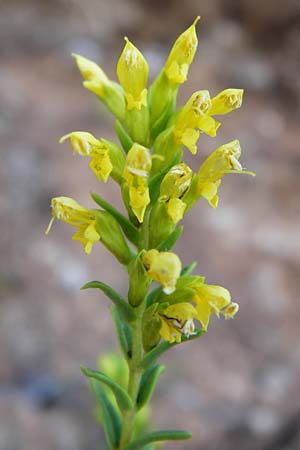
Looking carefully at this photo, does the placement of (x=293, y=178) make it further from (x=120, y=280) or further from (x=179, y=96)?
(x=120, y=280)

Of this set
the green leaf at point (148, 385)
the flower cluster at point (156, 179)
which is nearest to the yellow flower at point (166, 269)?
the flower cluster at point (156, 179)

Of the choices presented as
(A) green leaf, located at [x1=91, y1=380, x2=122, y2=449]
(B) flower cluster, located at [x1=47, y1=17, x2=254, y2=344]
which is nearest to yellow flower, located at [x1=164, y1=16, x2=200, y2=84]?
(B) flower cluster, located at [x1=47, y1=17, x2=254, y2=344]

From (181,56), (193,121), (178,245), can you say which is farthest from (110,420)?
(178,245)

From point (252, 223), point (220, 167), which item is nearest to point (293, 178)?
point (252, 223)

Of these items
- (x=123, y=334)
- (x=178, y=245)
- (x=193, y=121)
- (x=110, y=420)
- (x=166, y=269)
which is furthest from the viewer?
(x=178, y=245)

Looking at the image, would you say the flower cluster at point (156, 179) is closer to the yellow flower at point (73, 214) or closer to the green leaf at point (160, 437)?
the yellow flower at point (73, 214)

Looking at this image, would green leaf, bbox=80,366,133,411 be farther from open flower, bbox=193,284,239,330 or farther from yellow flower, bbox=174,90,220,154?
yellow flower, bbox=174,90,220,154

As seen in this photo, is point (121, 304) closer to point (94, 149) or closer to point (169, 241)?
point (169, 241)
